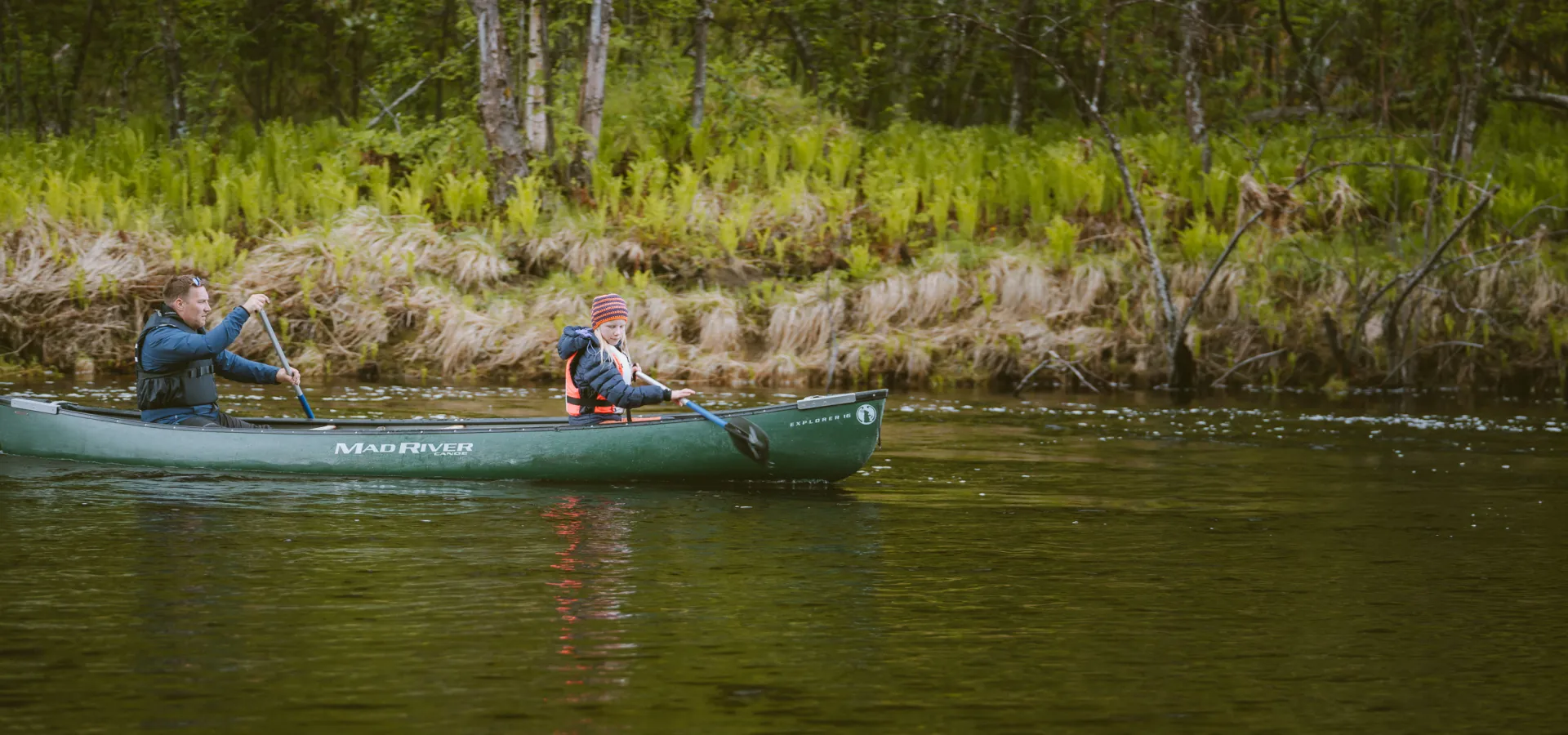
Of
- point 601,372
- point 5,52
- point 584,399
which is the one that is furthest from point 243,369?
point 5,52

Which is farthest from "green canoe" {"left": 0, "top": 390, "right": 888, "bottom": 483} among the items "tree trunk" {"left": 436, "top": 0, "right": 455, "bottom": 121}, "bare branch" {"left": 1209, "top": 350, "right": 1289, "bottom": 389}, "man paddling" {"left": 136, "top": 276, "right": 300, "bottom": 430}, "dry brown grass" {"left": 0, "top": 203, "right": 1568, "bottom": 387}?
"tree trunk" {"left": 436, "top": 0, "right": 455, "bottom": 121}

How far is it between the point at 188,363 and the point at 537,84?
9.15 m

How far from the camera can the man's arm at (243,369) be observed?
1011cm

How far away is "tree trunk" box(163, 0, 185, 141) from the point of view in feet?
64.7

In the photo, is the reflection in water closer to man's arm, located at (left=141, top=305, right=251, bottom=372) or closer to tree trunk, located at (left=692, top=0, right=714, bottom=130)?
man's arm, located at (left=141, top=305, right=251, bottom=372)

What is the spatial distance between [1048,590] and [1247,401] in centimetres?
928

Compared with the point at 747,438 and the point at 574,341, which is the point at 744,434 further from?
the point at 574,341

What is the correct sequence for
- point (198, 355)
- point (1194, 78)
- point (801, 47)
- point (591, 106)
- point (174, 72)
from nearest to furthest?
point (198, 355), point (1194, 78), point (591, 106), point (174, 72), point (801, 47)

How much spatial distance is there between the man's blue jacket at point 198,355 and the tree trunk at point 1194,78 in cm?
1131

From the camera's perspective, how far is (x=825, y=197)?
727 inches

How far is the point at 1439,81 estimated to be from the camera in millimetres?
19391

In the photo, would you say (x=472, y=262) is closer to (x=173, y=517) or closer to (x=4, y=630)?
(x=173, y=517)

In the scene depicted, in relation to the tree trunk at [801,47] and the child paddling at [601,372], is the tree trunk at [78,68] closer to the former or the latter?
the tree trunk at [801,47]

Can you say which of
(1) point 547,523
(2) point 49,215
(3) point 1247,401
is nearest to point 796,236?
(3) point 1247,401
